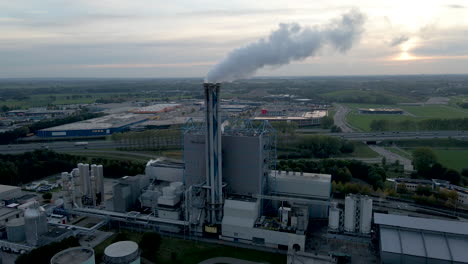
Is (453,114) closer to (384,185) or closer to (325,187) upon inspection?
(384,185)

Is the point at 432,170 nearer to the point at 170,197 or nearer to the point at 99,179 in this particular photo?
the point at 170,197

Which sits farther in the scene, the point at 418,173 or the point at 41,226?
the point at 418,173

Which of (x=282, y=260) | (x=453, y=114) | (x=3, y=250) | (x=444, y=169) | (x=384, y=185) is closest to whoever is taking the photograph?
(x=282, y=260)

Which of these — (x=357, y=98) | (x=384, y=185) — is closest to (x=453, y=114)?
(x=357, y=98)

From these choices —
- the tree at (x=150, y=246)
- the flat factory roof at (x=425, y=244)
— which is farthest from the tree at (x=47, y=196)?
the flat factory roof at (x=425, y=244)

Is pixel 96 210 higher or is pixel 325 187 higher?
pixel 325 187

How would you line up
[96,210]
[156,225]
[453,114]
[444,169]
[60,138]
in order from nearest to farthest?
[156,225], [96,210], [444,169], [60,138], [453,114]

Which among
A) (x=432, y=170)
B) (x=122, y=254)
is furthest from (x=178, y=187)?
(x=432, y=170)
